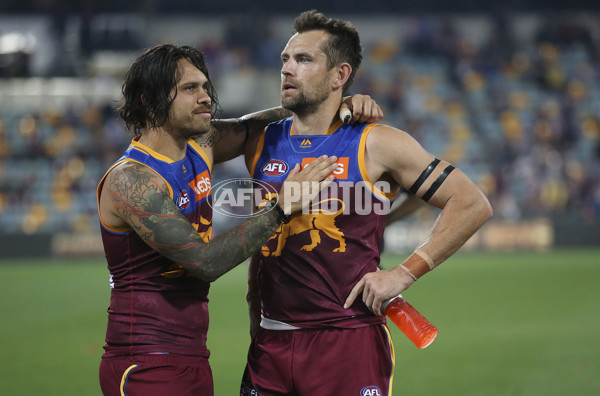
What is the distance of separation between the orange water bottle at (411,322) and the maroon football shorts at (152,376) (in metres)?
1.04

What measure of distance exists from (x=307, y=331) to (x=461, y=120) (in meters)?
21.5

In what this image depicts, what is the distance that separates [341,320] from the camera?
149 inches

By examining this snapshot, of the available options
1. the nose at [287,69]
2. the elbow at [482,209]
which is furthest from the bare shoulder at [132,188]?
the elbow at [482,209]

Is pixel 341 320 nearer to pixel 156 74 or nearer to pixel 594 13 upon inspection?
pixel 156 74

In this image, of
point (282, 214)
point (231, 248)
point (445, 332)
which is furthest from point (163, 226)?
point (445, 332)

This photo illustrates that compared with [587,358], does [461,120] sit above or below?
above

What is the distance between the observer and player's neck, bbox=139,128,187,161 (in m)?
3.72

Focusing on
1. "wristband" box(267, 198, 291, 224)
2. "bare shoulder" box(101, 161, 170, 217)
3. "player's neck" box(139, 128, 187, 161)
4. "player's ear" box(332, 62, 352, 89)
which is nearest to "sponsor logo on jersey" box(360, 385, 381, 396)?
"wristband" box(267, 198, 291, 224)

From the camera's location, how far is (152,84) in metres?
3.76

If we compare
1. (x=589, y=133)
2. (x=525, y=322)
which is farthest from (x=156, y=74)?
(x=589, y=133)

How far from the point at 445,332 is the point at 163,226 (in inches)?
257

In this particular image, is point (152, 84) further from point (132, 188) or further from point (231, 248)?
point (231, 248)

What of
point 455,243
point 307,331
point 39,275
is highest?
point 455,243

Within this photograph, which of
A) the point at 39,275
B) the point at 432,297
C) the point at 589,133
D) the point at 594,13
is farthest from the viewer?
the point at 594,13
